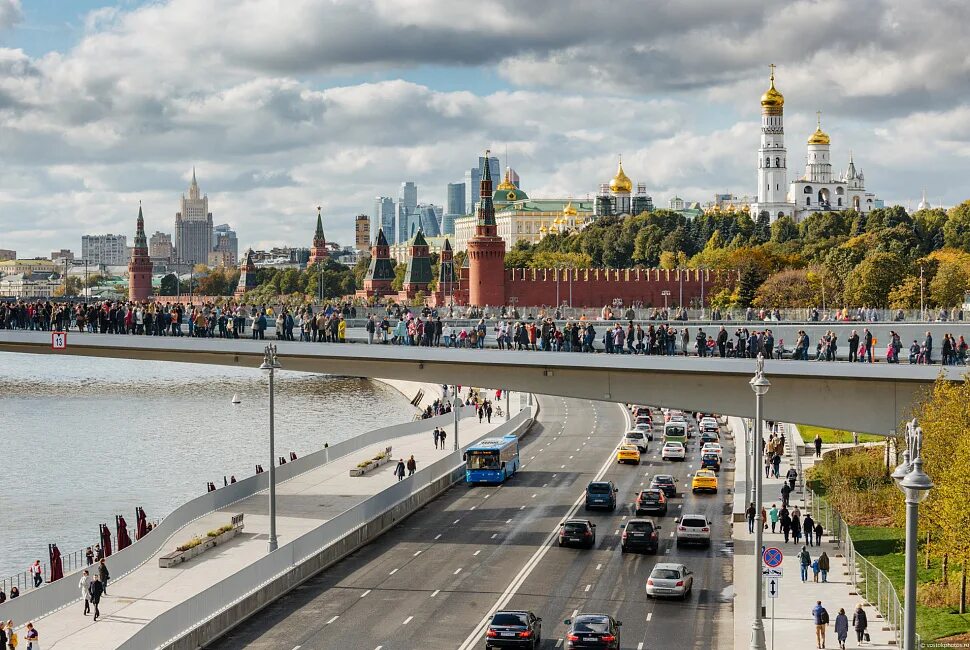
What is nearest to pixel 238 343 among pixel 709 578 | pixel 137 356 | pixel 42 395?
pixel 137 356

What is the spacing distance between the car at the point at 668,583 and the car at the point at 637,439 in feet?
84.0

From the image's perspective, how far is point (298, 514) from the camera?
37438 mm

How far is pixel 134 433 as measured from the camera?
66062mm

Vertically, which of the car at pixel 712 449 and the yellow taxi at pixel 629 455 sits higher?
the car at pixel 712 449

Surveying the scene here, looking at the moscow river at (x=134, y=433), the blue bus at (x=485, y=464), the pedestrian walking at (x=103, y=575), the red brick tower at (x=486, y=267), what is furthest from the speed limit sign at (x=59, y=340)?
the red brick tower at (x=486, y=267)

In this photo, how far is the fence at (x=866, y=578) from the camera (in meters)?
24.2

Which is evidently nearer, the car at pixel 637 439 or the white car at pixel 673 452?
the white car at pixel 673 452

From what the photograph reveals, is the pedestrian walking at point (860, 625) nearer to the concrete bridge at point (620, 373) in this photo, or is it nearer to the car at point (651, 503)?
the concrete bridge at point (620, 373)

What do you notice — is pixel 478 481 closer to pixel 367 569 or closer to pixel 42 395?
pixel 367 569

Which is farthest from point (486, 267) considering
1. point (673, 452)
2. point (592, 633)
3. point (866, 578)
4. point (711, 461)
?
point (592, 633)

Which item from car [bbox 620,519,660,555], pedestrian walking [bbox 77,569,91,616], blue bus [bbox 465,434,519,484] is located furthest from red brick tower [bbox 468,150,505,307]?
pedestrian walking [bbox 77,569,91,616]

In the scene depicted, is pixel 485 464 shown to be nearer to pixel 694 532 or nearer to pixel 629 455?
pixel 629 455

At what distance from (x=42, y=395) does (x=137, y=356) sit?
51.8 meters

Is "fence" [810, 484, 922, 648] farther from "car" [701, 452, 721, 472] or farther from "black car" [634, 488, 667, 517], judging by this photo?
"car" [701, 452, 721, 472]
